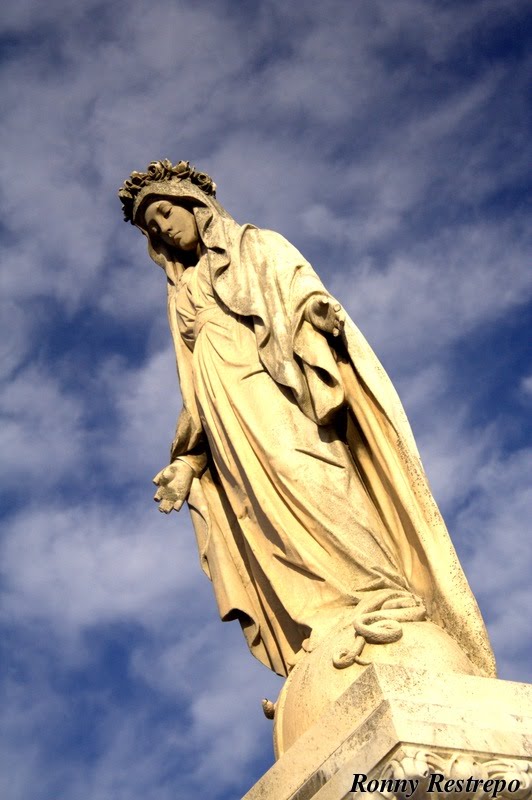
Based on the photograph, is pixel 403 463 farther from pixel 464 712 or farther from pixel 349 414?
pixel 464 712

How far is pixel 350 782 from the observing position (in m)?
4.75

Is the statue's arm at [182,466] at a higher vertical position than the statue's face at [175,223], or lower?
lower

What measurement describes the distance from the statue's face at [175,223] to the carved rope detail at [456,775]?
203 inches

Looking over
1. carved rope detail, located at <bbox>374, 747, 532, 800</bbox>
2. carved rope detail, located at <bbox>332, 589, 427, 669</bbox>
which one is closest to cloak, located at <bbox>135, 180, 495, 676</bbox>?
carved rope detail, located at <bbox>332, 589, 427, 669</bbox>

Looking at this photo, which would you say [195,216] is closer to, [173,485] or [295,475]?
[173,485]

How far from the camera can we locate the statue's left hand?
7078mm

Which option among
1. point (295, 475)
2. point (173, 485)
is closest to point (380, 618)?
point (295, 475)

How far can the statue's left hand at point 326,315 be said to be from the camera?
7078 millimetres

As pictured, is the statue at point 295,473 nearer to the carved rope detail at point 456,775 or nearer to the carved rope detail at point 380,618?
the carved rope detail at point 380,618

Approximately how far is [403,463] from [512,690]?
1.81 metres

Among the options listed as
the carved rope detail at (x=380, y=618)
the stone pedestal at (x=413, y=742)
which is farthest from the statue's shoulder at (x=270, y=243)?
the stone pedestal at (x=413, y=742)

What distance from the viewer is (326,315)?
7.14 m

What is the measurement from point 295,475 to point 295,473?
0.05ft

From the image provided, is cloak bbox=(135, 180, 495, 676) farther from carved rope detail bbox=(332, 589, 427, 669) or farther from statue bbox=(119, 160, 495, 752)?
carved rope detail bbox=(332, 589, 427, 669)
